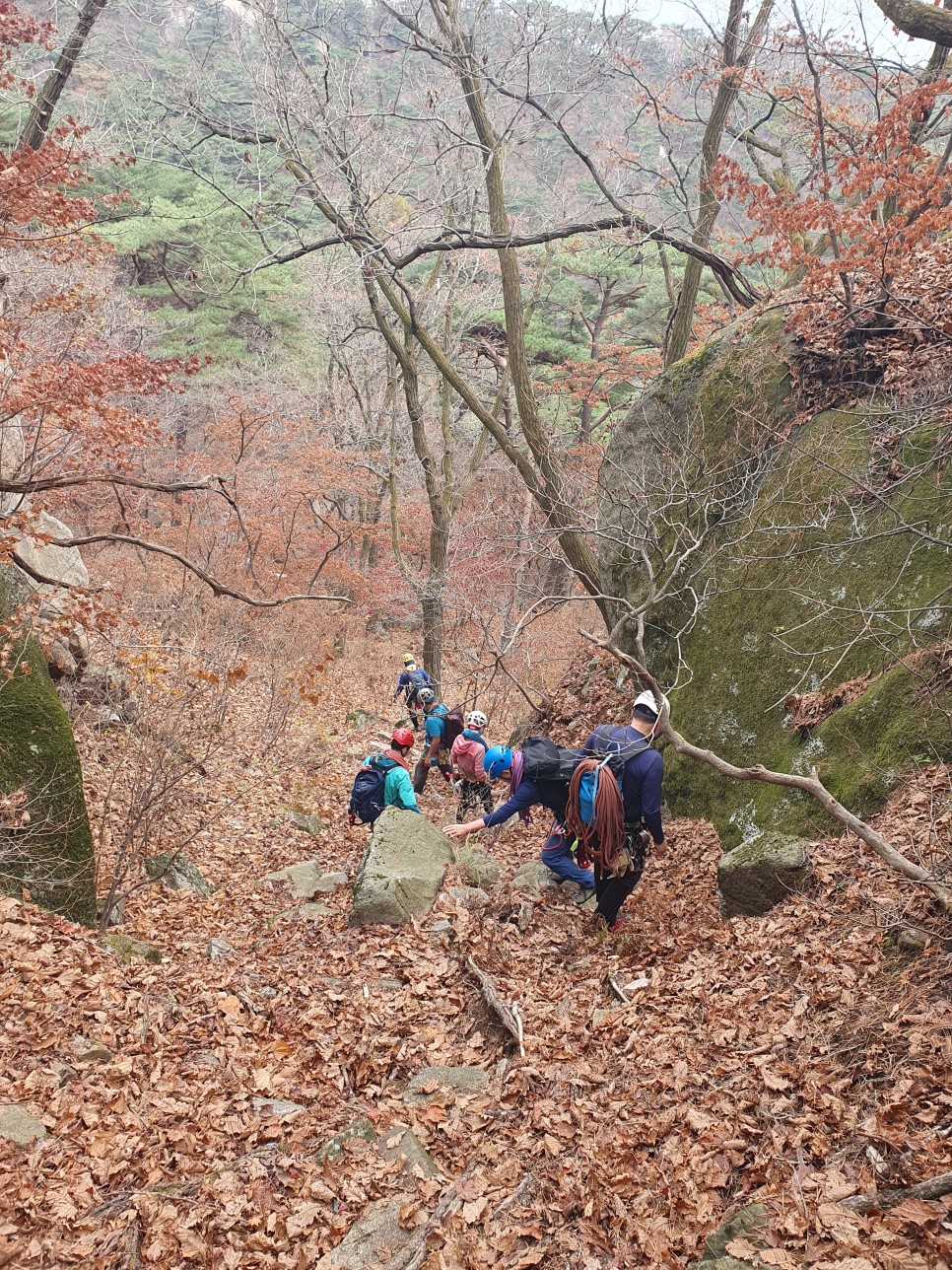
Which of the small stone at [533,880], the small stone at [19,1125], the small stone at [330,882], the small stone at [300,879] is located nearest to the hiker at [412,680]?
the small stone at [300,879]

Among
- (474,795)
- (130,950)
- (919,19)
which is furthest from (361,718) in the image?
(919,19)

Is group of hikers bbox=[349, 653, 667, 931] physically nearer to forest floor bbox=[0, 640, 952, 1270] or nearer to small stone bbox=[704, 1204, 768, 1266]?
forest floor bbox=[0, 640, 952, 1270]

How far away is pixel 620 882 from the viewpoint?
5906 millimetres

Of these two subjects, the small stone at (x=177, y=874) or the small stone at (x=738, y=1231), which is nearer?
the small stone at (x=738, y=1231)

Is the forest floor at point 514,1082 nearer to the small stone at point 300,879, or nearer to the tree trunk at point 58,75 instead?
the small stone at point 300,879

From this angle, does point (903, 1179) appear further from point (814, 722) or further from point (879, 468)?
point (879, 468)

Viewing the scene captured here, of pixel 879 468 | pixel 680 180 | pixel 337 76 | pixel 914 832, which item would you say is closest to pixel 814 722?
pixel 914 832

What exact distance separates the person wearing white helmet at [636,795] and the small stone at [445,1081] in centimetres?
178

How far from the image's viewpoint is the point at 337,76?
32.0 ft

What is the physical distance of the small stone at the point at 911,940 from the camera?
13.0 feet

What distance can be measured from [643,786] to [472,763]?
3338 millimetres

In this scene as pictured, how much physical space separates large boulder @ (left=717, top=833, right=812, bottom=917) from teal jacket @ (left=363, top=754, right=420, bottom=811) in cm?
318

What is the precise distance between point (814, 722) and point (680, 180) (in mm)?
6857

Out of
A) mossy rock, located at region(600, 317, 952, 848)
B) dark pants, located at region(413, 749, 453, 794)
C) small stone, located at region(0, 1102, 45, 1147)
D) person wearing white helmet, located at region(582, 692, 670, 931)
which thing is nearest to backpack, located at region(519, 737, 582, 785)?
person wearing white helmet, located at region(582, 692, 670, 931)
